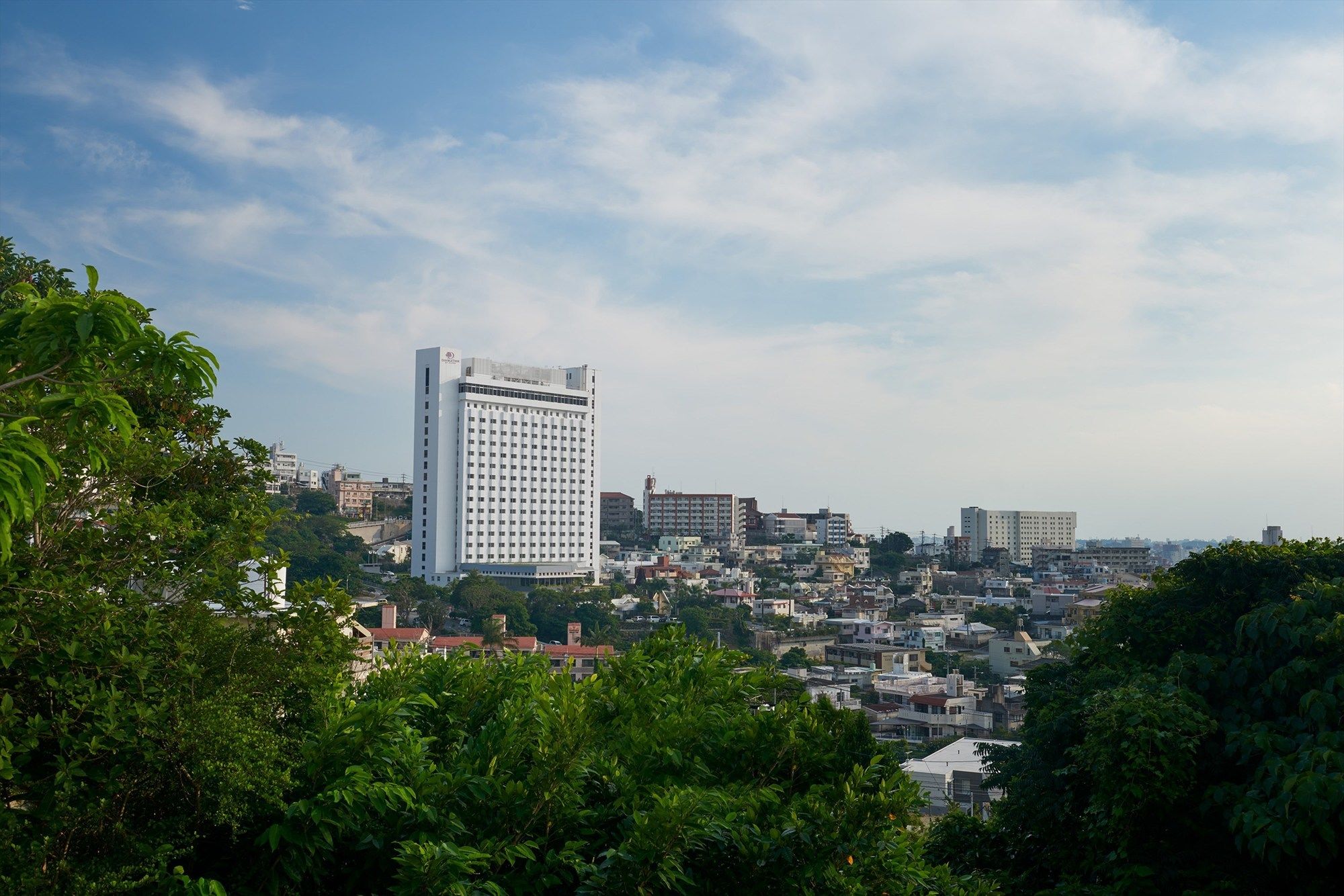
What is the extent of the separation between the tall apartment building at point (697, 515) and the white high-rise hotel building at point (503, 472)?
80.8 ft

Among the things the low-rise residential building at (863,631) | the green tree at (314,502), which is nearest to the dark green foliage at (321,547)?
the green tree at (314,502)

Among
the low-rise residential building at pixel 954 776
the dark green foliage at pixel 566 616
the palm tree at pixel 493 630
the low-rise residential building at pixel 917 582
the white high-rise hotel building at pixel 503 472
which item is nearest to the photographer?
the low-rise residential building at pixel 954 776

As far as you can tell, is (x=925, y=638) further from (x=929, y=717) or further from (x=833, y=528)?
(x=833, y=528)

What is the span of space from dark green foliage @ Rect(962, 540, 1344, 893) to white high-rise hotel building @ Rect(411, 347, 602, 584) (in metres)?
50.5

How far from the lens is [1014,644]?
111 ft

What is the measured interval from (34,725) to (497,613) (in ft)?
125

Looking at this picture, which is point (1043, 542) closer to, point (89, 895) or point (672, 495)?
point (672, 495)

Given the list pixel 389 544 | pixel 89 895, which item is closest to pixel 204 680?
pixel 89 895

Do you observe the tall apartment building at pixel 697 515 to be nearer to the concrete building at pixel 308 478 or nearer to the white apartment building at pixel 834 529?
the white apartment building at pixel 834 529

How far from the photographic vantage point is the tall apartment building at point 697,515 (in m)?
84.9

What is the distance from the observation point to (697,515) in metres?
85.5

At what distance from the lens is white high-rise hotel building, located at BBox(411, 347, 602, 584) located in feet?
180

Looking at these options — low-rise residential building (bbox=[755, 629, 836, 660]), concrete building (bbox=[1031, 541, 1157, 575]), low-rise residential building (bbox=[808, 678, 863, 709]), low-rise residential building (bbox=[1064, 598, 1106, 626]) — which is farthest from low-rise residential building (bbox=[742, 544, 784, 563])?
low-rise residential building (bbox=[808, 678, 863, 709])

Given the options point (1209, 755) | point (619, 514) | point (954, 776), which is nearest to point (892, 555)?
point (619, 514)
